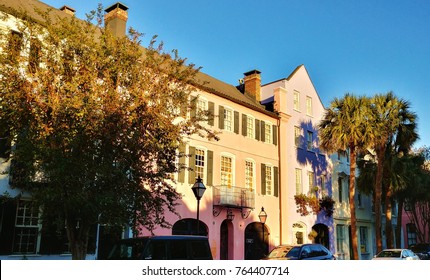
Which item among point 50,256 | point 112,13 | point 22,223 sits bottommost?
point 50,256

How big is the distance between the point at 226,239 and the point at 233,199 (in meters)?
2.46

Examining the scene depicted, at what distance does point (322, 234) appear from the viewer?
108 feet

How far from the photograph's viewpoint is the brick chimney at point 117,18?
955 inches

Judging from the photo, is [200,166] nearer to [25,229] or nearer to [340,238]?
[25,229]

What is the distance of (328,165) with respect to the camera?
115 feet

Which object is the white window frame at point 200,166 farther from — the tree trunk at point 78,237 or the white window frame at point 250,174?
the tree trunk at point 78,237

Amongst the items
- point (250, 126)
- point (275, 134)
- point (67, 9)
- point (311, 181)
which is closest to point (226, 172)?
point (250, 126)

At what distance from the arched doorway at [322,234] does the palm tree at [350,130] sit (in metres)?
2.86

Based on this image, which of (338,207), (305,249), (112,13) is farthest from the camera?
(338,207)

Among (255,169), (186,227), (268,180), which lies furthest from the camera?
(268,180)

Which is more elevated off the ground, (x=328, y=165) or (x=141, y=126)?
(x=328, y=165)

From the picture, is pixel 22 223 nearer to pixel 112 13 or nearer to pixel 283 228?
pixel 112 13

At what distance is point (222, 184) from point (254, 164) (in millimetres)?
3193

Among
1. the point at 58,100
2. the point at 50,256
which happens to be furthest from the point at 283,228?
the point at 58,100
